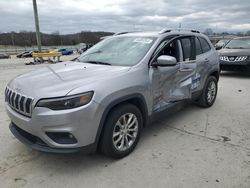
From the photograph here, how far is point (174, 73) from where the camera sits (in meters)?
3.89

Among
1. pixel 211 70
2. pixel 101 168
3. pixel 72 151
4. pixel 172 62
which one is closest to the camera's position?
pixel 72 151

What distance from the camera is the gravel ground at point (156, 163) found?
2.70m

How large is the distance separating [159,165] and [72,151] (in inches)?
44.6

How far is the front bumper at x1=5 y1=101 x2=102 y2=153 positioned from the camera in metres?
2.54

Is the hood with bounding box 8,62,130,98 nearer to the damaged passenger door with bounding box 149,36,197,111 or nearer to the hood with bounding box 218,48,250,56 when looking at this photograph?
the damaged passenger door with bounding box 149,36,197,111

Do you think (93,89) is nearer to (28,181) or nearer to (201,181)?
(28,181)

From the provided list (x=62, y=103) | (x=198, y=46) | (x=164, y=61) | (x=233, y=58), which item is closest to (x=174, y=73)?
(x=164, y=61)

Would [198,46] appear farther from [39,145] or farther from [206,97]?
[39,145]

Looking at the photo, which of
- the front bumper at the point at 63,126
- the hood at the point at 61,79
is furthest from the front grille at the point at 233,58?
the front bumper at the point at 63,126

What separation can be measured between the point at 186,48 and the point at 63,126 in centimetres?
282

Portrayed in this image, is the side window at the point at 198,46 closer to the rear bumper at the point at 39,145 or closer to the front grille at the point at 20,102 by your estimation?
the rear bumper at the point at 39,145

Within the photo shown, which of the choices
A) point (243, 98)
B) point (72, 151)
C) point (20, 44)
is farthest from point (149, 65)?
point (20, 44)

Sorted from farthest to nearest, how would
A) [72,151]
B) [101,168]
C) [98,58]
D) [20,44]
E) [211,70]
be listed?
[20,44] → [211,70] → [98,58] → [101,168] → [72,151]

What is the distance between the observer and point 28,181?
2709 millimetres
